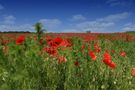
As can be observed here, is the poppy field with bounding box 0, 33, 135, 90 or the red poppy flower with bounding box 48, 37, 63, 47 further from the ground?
the red poppy flower with bounding box 48, 37, 63, 47

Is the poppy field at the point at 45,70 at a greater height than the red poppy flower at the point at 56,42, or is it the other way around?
the red poppy flower at the point at 56,42

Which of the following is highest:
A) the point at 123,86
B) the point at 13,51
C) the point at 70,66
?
the point at 13,51

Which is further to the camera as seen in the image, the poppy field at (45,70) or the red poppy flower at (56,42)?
the red poppy flower at (56,42)

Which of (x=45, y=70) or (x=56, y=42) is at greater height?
(x=56, y=42)

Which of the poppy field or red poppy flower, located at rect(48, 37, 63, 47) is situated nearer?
the poppy field

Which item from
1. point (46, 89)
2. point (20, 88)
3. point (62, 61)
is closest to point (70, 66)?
point (62, 61)

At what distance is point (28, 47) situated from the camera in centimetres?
380

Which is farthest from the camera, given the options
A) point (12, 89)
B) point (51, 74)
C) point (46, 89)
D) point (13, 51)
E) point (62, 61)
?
point (62, 61)

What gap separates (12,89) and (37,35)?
0.72 metres

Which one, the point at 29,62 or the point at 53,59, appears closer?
the point at 29,62

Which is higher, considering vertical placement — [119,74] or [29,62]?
[29,62]

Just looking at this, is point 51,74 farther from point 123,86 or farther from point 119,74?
point 119,74

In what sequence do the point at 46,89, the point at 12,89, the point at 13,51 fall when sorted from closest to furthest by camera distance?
the point at 13,51, the point at 12,89, the point at 46,89

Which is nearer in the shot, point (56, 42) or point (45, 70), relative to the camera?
point (56, 42)
